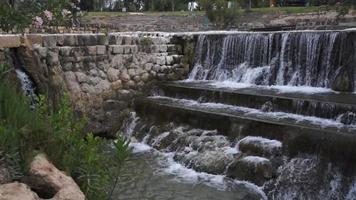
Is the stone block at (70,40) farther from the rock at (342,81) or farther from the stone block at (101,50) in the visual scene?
the rock at (342,81)

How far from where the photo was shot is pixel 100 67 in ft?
26.7

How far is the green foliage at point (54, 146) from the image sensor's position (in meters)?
2.79

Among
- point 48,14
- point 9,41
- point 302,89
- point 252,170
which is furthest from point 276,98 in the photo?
point 48,14

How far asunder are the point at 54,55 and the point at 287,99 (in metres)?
3.47

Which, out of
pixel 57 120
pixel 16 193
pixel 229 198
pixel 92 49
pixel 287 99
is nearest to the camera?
pixel 16 193

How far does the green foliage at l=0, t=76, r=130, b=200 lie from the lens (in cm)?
279

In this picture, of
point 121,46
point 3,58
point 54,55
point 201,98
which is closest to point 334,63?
point 201,98

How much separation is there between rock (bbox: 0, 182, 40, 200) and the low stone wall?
4.53m

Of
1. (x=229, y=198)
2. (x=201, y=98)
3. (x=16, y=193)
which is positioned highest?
→ (x=16, y=193)

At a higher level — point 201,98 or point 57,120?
point 57,120

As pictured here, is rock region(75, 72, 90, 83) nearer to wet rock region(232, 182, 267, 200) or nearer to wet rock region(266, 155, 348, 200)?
wet rock region(232, 182, 267, 200)

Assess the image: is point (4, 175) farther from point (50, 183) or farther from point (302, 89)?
point (302, 89)

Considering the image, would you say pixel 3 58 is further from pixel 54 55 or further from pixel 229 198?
pixel 229 198

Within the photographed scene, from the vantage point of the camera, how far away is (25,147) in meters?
2.87
